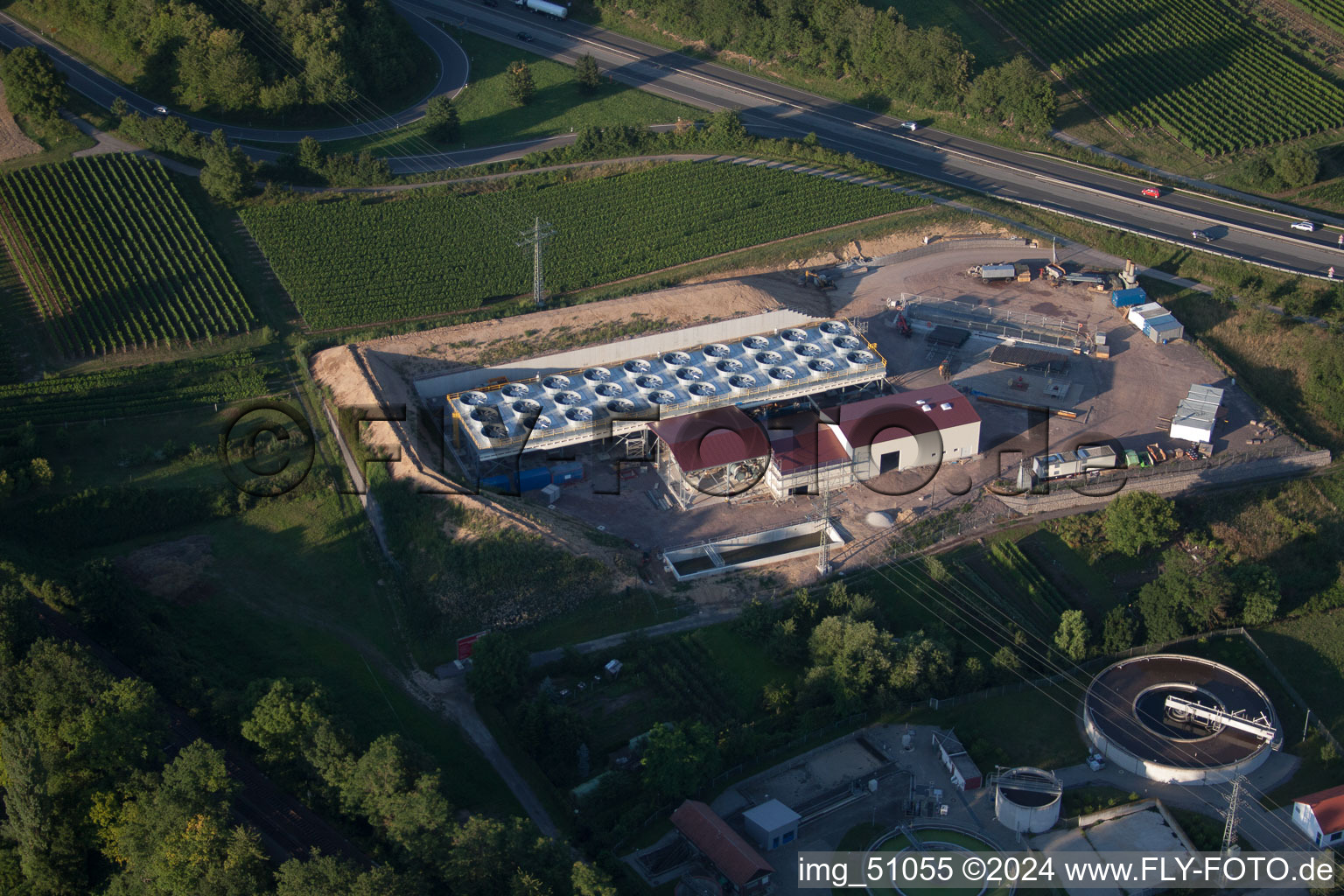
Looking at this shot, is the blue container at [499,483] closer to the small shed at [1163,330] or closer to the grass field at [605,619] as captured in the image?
the grass field at [605,619]

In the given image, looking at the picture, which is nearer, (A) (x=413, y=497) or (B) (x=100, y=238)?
(A) (x=413, y=497)

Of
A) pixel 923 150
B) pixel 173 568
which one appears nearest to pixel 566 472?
pixel 173 568

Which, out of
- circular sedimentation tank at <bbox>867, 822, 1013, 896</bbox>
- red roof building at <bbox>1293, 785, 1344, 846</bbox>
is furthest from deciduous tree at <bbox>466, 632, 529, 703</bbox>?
red roof building at <bbox>1293, 785, 1344, 846</bbox>

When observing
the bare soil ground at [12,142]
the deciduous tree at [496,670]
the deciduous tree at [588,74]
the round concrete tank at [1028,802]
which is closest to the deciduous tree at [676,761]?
the deciduous tree at [496,670]

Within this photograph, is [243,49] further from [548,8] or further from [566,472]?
[566,472]

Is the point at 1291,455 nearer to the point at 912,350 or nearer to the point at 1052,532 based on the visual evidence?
the point at 1052,532

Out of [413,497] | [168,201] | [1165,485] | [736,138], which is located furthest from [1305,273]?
[168,201]

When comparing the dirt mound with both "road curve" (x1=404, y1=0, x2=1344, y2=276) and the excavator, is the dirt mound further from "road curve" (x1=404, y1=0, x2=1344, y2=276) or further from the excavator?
"road curve" (x1=404, y1=0, x2=1344, y2=276)
